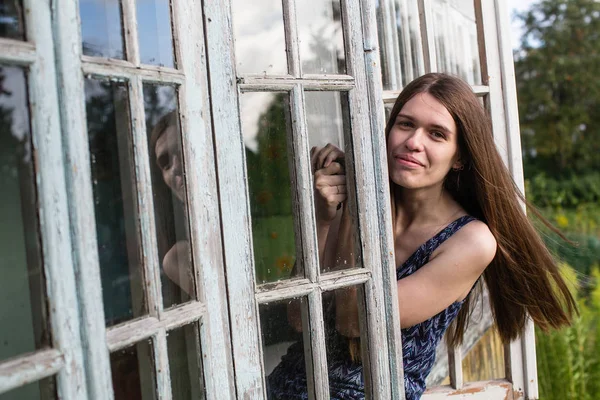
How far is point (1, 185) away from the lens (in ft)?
3.86

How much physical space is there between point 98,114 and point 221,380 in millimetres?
703

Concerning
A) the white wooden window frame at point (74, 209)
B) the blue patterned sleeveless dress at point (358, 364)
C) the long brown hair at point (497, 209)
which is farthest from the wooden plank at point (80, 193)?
the long brown hair at point (497, 209)

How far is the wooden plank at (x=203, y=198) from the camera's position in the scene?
150 cm

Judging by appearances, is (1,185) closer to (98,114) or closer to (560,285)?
(98,114)

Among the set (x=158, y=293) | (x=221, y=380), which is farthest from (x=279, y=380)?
(x=158, y=293)

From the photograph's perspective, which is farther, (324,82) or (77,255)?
(324,82)

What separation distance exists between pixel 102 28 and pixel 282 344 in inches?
35.6

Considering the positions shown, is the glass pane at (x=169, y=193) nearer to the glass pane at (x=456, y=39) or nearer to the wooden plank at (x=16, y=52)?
the wooden plank at (x=16, y=52)

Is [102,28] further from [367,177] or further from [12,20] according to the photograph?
[367,177]

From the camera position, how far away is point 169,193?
4.82ft

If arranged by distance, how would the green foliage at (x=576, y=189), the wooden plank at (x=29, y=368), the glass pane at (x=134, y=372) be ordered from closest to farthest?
the wooden plank at (x=29, y=368)
the glass pane at (x=134, y=372)
the green foliage at (x=576, y=189)

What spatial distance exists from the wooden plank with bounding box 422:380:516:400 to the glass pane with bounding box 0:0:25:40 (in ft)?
6.59

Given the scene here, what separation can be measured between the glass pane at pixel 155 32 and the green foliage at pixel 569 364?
3.34m

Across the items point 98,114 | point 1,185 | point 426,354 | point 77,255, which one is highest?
point 98,114
